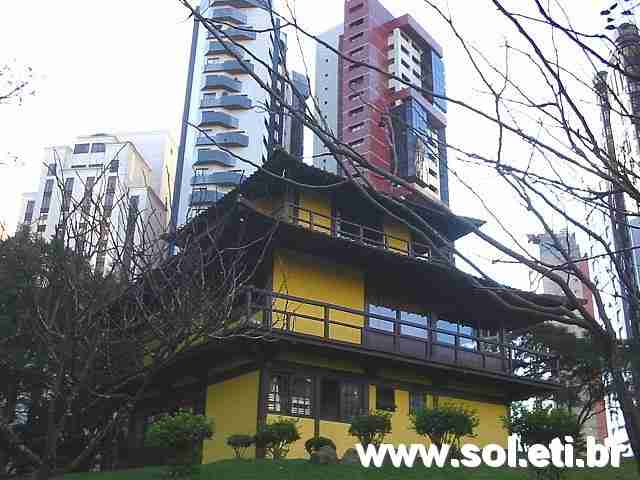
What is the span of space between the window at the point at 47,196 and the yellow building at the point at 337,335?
215 ft

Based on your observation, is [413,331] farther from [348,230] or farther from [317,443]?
[317,443]

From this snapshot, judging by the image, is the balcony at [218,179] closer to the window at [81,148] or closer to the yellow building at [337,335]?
the window at [81,148]

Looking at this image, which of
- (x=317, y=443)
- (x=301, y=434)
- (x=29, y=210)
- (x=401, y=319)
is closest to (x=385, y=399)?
(x=401, y=319)

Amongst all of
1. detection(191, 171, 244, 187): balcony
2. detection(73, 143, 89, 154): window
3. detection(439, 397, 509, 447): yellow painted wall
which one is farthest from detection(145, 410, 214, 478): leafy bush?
detection(73, 143, 89, 154): window

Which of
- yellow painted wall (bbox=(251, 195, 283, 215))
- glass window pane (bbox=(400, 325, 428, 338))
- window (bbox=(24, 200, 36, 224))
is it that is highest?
window (bbox=(24, 200, 36, 224))

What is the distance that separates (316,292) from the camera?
2161cm

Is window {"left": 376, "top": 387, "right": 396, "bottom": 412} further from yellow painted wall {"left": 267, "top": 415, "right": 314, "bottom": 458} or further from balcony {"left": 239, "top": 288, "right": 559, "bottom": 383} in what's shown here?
yellow painted wall {"left": 267, "top": 415, "right": 314, "bottom": 458}

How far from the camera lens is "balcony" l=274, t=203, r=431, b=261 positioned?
21.6 m

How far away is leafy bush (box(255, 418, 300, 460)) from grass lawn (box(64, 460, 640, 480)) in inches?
36.2

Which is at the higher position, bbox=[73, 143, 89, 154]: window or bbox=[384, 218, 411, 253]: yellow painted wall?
bbox=[73, 143, 89, 154]: window

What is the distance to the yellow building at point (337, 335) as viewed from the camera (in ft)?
63.9

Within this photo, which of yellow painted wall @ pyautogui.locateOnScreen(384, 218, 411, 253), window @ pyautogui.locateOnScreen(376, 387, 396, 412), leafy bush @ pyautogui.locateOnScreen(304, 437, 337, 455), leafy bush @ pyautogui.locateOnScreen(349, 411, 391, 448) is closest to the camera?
leafy bush @ pyautogui.locateOnScreen(349, 411, 391, 448)

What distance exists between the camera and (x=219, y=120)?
243 ft

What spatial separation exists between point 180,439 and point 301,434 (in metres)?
4.11
